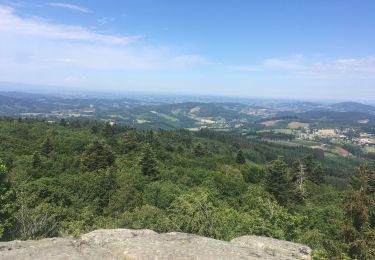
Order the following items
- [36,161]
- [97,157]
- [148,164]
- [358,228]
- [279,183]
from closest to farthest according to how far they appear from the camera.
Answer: [358,228]
[36,161]
[279,183]
[148,164]
[97,157]

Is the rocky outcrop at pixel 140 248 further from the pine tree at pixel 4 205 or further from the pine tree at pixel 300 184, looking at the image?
the pine tree at pixel 300 184

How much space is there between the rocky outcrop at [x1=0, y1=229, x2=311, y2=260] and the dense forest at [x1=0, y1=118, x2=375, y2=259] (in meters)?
3.11

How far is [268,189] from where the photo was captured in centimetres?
6338

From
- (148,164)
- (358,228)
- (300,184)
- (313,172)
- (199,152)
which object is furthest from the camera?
(199,152)

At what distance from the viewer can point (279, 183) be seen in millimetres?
63781

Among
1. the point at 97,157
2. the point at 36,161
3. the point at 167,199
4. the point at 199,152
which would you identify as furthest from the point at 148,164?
the point at 199,152

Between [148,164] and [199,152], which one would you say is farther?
[199,152]

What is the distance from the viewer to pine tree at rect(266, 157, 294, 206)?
6247 cm

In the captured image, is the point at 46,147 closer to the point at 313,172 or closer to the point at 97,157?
the point at 97,157

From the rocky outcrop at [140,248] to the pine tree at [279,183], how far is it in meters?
45.3

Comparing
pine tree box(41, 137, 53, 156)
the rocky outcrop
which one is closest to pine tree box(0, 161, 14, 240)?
the rocky outcrop

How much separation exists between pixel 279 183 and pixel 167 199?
2466 centimetres

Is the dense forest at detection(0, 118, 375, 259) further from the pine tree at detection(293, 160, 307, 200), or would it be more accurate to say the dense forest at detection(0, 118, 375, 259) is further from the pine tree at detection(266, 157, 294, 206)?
the pine tree at detection(293, 160, 307, 200)

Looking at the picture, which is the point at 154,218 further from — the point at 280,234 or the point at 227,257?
the point at 227,257
